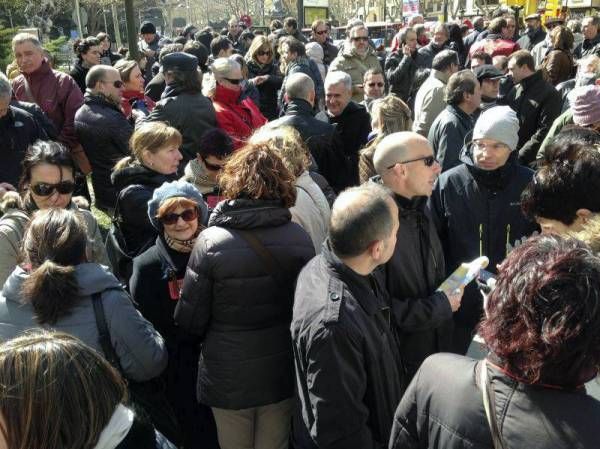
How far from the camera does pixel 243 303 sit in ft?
8.64

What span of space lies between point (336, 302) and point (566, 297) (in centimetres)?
89

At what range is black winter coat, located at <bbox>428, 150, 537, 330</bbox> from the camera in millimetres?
3406

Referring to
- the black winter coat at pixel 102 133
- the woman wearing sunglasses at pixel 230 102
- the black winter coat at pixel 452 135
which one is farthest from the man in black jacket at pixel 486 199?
the black winter coat at pixel 102 133

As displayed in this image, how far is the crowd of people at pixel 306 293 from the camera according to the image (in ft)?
4.78

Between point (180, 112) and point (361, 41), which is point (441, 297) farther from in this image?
point (361, 41)

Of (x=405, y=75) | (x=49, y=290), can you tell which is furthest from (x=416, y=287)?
(x=405, y=75)

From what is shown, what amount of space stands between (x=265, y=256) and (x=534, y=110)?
3973 mm

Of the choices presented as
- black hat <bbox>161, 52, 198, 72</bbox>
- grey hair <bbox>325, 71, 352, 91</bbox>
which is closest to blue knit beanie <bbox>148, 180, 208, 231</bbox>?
black hat <bbox>161, 52, 198, 72</bbox>

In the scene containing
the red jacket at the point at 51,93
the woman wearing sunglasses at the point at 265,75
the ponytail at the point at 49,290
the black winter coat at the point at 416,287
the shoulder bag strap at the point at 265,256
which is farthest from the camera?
the woman wearing sunglasses at the point at 265,75

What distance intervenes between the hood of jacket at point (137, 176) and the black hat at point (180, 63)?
1.46 m

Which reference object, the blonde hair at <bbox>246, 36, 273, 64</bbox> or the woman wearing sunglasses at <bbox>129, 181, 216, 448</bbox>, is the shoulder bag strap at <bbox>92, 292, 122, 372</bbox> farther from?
the blonde hair at <bbox>246, 36, 273, 64</bbox>

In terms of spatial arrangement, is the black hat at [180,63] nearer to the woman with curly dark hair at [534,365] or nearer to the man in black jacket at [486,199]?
the man in black jacket at [486,199]

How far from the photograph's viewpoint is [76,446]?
1.41 m

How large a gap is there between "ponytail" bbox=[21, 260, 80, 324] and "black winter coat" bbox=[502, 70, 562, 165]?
14.3 ft
